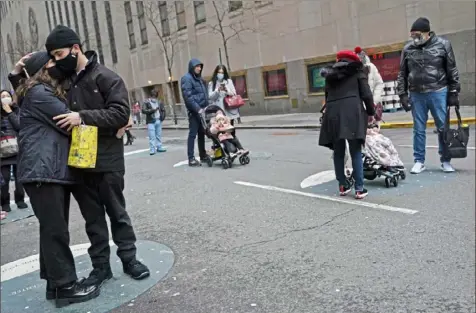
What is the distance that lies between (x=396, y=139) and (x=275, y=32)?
1277 centimetres

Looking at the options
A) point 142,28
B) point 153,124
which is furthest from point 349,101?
point 142,28

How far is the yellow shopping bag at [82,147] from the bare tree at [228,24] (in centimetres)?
2026

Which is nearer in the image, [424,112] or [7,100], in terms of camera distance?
[7,100]

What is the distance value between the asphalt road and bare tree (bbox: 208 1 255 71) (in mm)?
17293

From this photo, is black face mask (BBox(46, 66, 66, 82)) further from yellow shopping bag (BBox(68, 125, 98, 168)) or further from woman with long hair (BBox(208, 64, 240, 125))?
woman with long hair (BBox(208, 64, 240, 125))

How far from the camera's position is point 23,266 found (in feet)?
15.0

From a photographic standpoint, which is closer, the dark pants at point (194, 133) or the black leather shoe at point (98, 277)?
the black leather shoe at point (98, 277)

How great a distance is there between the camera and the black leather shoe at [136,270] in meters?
3.87

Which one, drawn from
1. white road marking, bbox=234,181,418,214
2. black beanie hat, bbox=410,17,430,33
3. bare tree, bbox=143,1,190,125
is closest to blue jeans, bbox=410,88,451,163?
black beanie hat, bbox=410,17,430,33

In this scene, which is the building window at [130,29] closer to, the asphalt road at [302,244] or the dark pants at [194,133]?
the dark pants at [194,133]

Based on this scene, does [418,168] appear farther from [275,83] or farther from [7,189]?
[275,83]

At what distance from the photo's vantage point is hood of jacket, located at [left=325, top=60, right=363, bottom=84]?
540 centimetres

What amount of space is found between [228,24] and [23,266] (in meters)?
22.0

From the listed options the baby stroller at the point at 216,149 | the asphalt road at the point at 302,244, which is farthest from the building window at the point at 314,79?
the asphalt road at the point at 302,244
